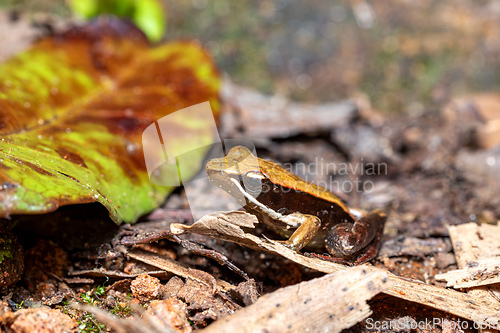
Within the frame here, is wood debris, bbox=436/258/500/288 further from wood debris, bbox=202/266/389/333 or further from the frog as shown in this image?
wood debris, bbox=202/266/389/333

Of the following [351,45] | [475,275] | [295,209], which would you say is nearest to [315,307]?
[295,209]

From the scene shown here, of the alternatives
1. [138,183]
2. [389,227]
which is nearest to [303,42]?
[389,227]

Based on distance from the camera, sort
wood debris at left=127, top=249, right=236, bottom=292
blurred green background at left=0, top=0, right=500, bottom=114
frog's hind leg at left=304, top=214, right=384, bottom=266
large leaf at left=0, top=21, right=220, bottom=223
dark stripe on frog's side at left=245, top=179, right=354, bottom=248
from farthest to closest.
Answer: blurred green background at left=0, top=0, right=500, bottom=114 → dark stripe on frog's side at left=245, top=179, right=354, bottom=248 → frog's hind leg at left=304, top=214, right=384, bottom=266 → wood debris at left=127, top=249, right=236, bottom=292 → large leaf at left=0, top=21, right=220, bottom=223

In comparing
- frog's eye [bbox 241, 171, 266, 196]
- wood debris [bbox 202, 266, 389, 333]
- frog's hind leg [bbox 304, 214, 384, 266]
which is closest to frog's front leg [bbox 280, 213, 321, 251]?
frog's hind leg [bbox 304, 214, 384, 266]

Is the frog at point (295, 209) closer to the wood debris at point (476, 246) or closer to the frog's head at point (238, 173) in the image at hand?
the frog's head at point (238, 173)

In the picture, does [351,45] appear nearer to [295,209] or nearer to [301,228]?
[295,209]

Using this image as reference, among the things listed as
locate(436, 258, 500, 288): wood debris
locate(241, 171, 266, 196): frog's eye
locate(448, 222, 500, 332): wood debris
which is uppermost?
locate(241, 171, 266, 196): frog's eye
